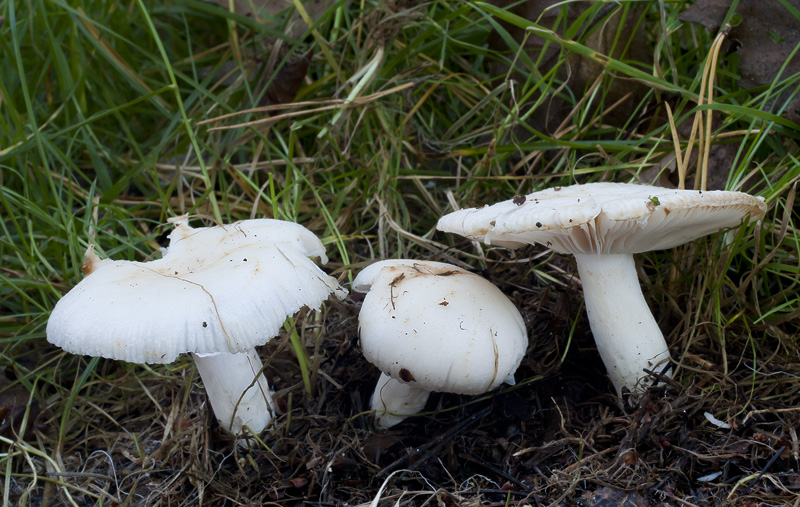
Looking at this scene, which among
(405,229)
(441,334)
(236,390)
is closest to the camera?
(441,334)

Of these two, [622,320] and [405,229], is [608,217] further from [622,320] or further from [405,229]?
[405,229]

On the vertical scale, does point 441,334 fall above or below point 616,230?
below

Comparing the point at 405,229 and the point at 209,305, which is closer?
the point at 209,305

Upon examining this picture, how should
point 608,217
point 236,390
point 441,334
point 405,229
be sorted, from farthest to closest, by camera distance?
point 405,229 < point 236,390 < point 441,334 < point 608,217

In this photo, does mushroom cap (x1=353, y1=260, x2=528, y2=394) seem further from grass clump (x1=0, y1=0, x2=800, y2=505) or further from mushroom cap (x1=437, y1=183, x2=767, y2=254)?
grass clump (x1=0, y1=0, x2=800, y2=505)

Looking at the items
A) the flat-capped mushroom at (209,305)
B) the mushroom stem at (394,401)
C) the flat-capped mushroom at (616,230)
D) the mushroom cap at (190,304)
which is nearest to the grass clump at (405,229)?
the mushroom stem at (394,401)

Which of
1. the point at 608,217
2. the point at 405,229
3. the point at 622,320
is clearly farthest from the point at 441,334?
the point at 405,229

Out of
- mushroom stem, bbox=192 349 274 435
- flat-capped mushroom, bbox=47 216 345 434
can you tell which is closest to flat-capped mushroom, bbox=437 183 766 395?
flat-capped mushroom, bbox=47 216 345 434

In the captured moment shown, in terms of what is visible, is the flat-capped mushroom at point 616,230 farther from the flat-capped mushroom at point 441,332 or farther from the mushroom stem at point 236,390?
the mushroom stem at point 236,390
